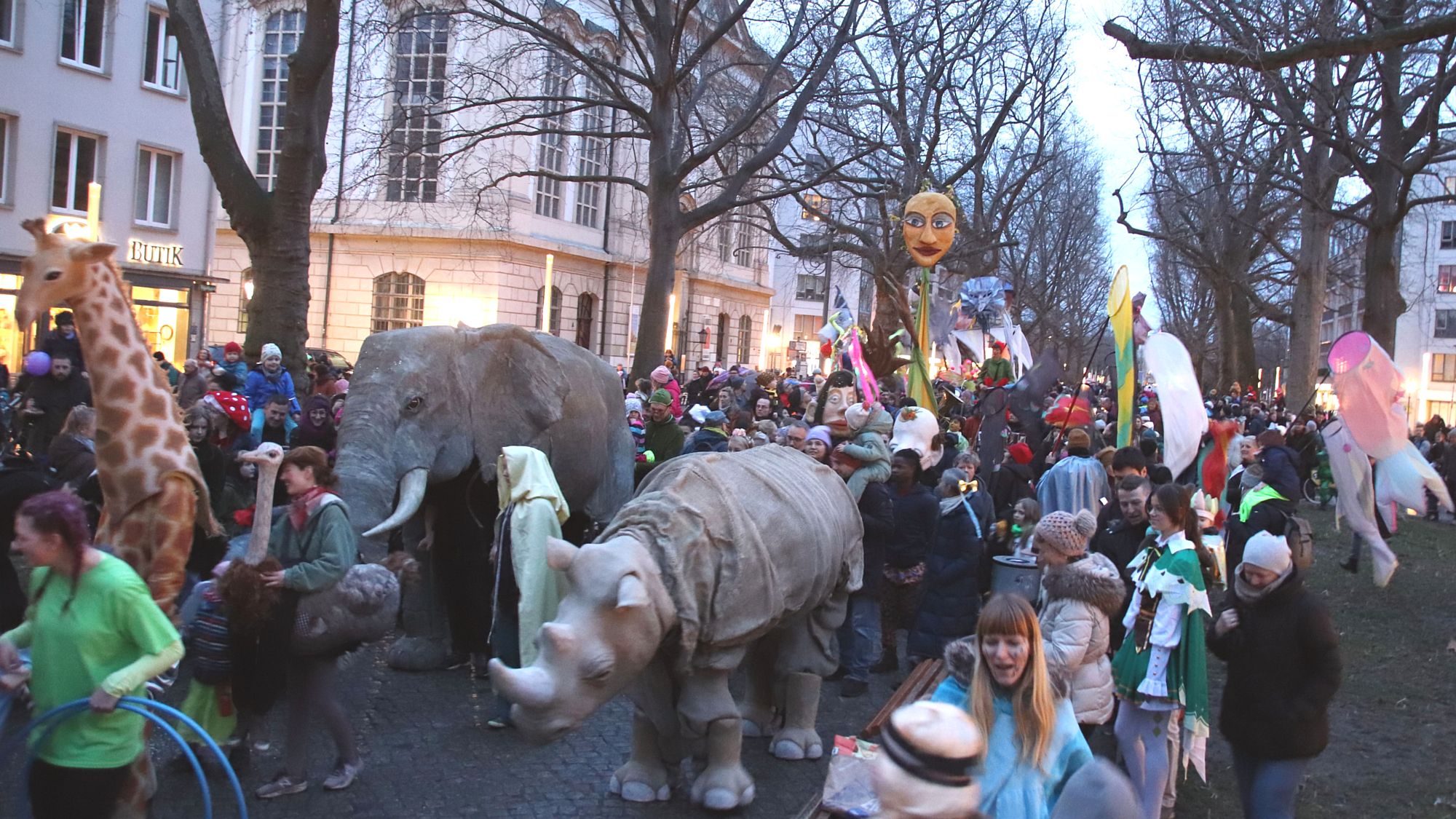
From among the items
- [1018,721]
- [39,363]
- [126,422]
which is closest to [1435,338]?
[39,363]

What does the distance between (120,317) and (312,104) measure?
8420 millimetres

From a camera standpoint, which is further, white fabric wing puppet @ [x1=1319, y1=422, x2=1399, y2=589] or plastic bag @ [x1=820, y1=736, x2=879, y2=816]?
white fabric wing puppet @ [x1=1319, y1=422, x2=1399, y2=589]

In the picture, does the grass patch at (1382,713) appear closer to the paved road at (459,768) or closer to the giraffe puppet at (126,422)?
the paved road at (459,768)

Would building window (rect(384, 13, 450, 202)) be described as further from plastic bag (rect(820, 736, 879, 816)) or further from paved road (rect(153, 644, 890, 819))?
plastic bag (rect(820, 736, 879, 816))

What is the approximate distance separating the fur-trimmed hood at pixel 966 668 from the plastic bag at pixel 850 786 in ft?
2.47

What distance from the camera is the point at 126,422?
20.2 feet

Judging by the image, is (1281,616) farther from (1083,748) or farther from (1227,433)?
(1227,433)

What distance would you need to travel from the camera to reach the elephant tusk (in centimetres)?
708

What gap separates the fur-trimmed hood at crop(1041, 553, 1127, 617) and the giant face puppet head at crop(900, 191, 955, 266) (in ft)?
30.5

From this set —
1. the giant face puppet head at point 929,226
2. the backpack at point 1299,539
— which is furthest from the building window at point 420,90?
the backpack at point 1299,539

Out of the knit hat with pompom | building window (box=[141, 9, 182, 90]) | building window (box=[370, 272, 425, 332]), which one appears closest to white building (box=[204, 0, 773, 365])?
building window (box=[370, 272, 425, 332])

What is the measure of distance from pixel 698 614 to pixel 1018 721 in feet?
5.71

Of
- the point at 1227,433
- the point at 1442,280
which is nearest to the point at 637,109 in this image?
the point at 1227,433

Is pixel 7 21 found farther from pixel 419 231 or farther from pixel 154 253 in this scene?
pixel 419 231
